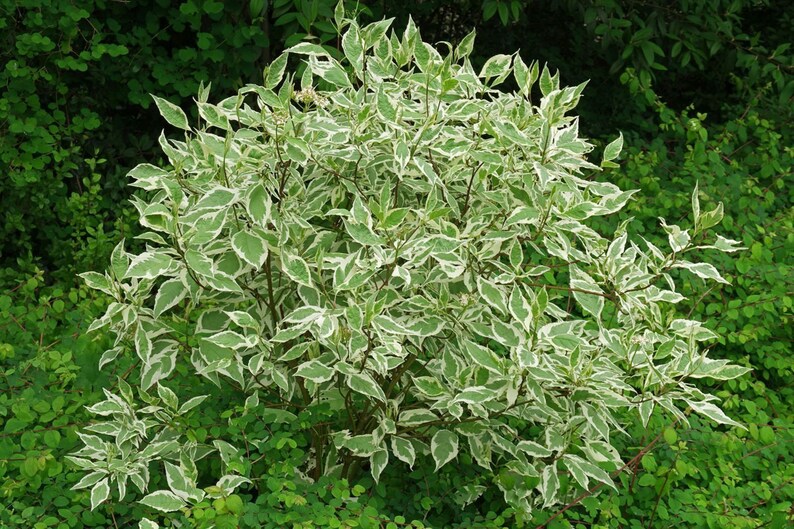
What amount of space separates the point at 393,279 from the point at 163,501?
2.96ft

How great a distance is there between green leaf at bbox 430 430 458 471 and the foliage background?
0.20 meters

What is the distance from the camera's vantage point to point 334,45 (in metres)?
4.80

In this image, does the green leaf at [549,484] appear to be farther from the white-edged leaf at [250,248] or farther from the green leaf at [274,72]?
the green leaf at [274,72]

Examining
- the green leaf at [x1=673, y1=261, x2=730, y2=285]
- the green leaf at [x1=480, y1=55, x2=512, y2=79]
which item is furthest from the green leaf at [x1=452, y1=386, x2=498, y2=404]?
the green leaf at [x1=480, y1=55, x2=512, y2=79]

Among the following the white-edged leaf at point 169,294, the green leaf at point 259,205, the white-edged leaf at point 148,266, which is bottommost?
the white-edged leaf at point 169,294

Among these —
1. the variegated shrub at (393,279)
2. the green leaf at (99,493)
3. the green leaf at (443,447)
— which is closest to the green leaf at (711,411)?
the variegated shrub at (393,279)

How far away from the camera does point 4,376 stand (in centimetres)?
323

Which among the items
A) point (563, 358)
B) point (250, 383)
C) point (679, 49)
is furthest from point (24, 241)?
point (679, 49)

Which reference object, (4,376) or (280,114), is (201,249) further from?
(4,376)

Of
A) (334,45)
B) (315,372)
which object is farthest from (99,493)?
(334,45)

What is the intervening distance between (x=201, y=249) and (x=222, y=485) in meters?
0.67

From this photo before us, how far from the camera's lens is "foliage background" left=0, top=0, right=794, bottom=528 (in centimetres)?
280

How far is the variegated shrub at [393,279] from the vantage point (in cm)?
243

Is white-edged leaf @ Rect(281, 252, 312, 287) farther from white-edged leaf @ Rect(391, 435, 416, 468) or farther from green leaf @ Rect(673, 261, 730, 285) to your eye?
green leaf @ Rect(673, 261, 730, 285)
